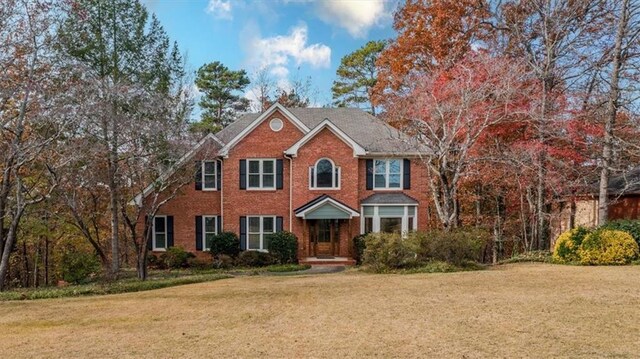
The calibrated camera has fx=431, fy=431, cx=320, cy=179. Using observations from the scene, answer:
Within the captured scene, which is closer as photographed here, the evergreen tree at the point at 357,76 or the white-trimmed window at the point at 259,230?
the white-trimmed window at the point at 259,230

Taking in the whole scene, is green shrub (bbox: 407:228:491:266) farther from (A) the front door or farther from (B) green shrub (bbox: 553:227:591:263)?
(A) the front door

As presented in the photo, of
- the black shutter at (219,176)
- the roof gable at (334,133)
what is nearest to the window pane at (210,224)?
the black shutter at (219,176)

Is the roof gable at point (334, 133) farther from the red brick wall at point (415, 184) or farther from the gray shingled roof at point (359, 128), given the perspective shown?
the red brick wall at point (415, 184)

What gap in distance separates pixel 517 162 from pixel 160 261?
17.2 meters

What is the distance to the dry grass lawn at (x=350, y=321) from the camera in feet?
20.6

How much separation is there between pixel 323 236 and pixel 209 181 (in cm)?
656

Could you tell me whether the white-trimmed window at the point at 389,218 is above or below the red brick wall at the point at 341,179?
below

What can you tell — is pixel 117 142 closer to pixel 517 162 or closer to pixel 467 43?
pixel 517 162

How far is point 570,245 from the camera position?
15781 mm

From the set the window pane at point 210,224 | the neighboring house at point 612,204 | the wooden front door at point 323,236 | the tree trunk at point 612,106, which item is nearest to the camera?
the tree trunk at point 612,106

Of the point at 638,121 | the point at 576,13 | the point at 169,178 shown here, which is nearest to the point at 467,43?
the point at 576,13

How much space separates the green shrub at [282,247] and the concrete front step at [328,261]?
33.1 inches

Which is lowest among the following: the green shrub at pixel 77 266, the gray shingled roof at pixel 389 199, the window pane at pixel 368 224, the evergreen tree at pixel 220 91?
the green shrub at pixel 77 266

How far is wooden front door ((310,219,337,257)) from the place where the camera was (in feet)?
71.1
